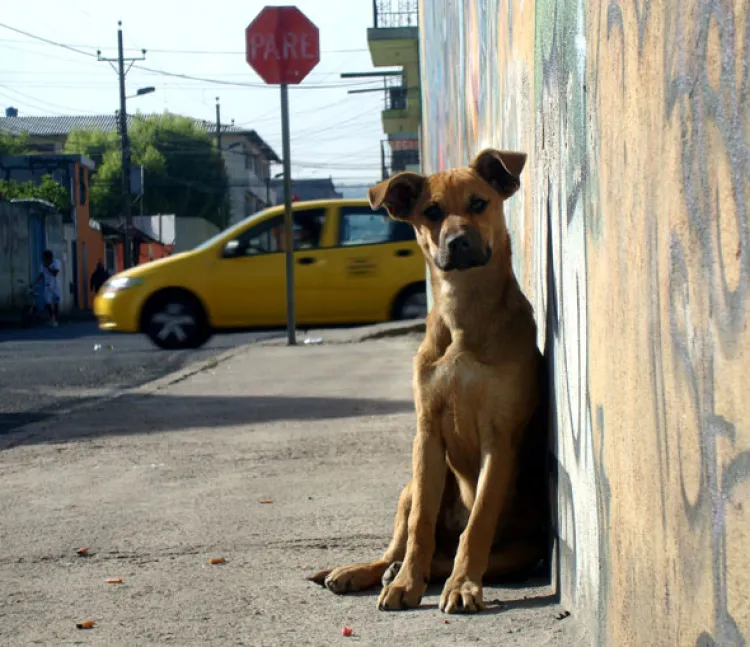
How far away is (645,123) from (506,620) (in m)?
1.53

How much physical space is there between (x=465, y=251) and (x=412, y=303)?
1157cm

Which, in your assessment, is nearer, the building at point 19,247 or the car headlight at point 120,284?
the car headlight at point 120,284

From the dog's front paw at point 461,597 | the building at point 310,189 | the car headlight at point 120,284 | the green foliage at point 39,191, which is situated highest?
the building at point 310,189

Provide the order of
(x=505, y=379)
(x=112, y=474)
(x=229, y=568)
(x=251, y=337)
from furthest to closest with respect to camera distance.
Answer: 1. (x=251, y=337)
2. (x=112, y=474)
3. (x=229, y=568)
4. (x=505, y=379)

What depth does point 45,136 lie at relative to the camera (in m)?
97.4

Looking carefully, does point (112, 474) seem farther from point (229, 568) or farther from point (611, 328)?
point (611, 328)

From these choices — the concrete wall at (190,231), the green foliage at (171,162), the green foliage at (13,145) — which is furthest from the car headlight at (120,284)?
the green foliage at (13,145)

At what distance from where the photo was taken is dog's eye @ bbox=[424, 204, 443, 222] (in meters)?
3.85

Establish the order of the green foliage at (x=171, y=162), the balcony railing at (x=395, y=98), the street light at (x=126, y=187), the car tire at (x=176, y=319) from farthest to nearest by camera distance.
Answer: the green foliage at (x=171, y=162)
the street light at (x=126, y=187)
the balcony railing at (x=395, y=98)
the car tire at (x=176, y=319)

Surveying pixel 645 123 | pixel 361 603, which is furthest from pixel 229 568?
pixel 645 123

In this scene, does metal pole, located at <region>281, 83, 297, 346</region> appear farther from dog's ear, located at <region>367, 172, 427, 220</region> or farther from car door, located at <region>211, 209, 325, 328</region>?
dog's ear, located at <region>367, 172, 427, 220</region>

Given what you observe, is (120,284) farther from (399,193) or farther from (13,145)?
(13,145)

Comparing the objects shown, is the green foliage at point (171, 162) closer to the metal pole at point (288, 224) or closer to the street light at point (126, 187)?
the street light at point (126, 187)

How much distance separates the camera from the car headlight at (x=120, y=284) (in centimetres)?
1554
